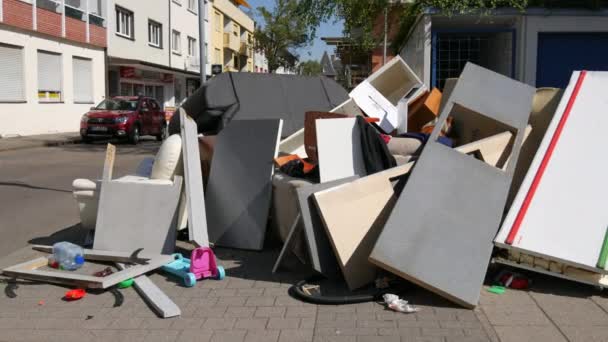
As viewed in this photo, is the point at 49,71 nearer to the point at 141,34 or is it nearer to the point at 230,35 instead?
the point at 141,34

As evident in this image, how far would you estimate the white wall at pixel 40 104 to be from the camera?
23.8 m

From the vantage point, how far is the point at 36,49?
25422 mm

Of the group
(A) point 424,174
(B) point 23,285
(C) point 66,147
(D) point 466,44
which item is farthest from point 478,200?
(C) point 66,147

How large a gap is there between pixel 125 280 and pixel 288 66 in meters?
58.0

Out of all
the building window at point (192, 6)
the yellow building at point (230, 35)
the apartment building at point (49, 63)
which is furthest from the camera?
the yellow building at point (230, 35)

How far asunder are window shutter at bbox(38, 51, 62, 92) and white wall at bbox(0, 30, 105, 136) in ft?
0.78

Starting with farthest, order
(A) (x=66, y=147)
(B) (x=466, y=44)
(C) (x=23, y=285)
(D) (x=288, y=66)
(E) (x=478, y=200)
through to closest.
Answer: (D) (x=288, y=66)
(A) (x=66, y=147)
(B) (x=466, y=44)
(C) (x=23, y=285)
(E) (x=478, y=200)

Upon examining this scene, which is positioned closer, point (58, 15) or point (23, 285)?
point (23, 285)

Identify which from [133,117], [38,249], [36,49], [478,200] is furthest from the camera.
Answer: [36,49]

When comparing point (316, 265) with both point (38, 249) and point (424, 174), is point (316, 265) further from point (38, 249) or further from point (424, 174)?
point (38, 249)

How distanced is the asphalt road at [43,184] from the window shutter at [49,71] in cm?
578

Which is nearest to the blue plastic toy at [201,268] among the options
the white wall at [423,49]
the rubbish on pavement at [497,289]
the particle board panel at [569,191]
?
the rubbish on pavement at [497,289]

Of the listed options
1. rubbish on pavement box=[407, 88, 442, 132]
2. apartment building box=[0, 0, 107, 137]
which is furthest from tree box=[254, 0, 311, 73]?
rubbish on pavement box=[407, 88, 442, 132]

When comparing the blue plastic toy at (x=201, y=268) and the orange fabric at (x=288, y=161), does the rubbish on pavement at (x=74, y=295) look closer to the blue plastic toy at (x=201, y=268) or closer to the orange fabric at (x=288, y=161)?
the blue plastic toy at (x=201, y=268)
